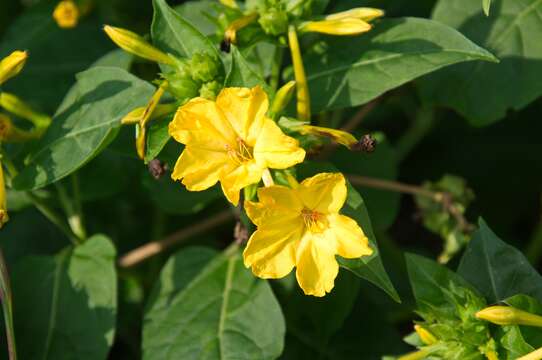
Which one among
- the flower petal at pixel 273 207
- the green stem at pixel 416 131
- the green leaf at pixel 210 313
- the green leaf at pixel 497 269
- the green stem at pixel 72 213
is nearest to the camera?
the flower petal at pixel 273 207

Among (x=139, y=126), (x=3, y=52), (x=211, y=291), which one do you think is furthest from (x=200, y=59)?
(x=3, y=52)

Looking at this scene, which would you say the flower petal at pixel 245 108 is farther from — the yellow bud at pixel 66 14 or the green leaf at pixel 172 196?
the yellow bud at pixel 66 14

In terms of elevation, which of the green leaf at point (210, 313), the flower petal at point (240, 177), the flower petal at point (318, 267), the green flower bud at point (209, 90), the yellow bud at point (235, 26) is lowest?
the green leaf at point (210, 313)

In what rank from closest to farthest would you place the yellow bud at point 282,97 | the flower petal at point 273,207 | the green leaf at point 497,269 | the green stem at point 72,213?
1. the flower petal at point 273,207
2. the yellow bud at point 282,97
3. the green leaf at point 497,269
4. the green stem at point 72,213

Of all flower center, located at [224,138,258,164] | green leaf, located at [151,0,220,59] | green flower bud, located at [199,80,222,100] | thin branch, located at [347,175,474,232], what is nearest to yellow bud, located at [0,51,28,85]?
green leaf, located at [151,0,220,59]

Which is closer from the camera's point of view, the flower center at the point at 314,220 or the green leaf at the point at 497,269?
the flower center at the point at 314,220

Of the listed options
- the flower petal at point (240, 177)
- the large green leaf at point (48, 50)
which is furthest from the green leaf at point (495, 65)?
the large green leaf at point (48, 50)

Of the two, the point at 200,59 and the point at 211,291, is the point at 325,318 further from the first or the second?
the point at 200,59
